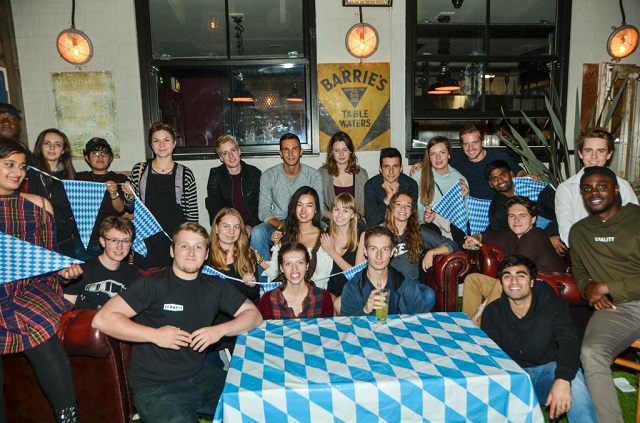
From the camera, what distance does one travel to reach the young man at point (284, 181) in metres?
4.59

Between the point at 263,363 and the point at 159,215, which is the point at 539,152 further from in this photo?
the point at 263,363

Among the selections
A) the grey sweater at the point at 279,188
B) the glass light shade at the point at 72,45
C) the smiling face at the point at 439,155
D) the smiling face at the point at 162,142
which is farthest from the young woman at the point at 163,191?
the smiling face at the point at 439,155

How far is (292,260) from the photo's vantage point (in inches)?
114

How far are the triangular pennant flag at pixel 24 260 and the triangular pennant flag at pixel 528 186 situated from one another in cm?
370

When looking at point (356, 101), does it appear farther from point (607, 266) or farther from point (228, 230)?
point (607, 266)

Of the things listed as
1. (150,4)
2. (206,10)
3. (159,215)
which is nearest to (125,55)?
(150,4)

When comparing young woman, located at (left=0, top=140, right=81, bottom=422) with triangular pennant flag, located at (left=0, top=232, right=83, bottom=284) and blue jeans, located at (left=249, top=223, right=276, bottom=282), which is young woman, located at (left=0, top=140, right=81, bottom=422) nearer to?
triangular pennant flag, located at (left=0, top=232, right=83, bottom=284)

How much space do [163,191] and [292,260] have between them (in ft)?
5.80

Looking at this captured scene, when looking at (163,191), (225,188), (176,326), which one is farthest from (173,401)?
(225,188)

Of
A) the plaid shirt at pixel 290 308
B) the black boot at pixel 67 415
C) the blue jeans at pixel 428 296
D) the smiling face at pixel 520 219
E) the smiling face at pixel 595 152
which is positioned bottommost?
the black boot at pixel 67 415

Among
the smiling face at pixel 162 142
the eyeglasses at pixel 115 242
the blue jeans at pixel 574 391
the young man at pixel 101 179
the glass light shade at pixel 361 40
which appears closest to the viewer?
the blue jeans at pixel 574 391

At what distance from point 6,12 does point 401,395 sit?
19.6 ft

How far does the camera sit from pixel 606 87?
5.97 m

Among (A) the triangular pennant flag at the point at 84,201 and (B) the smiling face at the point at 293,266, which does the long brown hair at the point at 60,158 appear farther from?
(B) the smiling face at the point at 293,266
